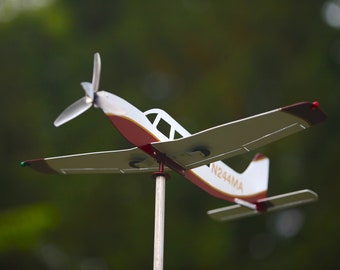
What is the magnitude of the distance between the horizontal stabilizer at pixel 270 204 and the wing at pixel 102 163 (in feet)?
4.26

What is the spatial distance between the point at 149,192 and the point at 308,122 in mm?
7542

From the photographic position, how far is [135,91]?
13602 mm

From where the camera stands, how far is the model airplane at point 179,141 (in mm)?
6035

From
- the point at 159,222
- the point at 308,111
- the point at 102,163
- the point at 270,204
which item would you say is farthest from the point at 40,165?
the point at 308,111

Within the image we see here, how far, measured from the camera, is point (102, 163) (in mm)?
7074

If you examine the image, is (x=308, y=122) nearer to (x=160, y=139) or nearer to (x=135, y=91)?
(x=160, y=139)

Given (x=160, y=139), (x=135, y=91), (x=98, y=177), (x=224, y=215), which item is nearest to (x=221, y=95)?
(x=135, y=91)

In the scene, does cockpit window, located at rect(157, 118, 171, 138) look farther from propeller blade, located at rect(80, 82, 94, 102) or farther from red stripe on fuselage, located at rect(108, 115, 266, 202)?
propeller blade, located at rect(80, 82, 94, 102)

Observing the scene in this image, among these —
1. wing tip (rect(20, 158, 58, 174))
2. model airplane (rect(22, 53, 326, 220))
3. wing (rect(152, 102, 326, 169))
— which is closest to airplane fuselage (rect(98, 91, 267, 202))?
model airplane (rect(22, 53, 326, 220))

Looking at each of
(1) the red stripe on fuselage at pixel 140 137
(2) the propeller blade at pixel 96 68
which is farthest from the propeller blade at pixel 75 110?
(1) the red stripe on fuselage at pixel 140 137

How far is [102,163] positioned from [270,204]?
6.55ft

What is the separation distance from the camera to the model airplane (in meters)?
6.04

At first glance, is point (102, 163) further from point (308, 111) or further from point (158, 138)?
point (308, 111)

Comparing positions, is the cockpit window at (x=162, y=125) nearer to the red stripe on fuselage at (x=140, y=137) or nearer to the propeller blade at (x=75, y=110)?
the red stripe on fuselage at (x=140, y=137)
